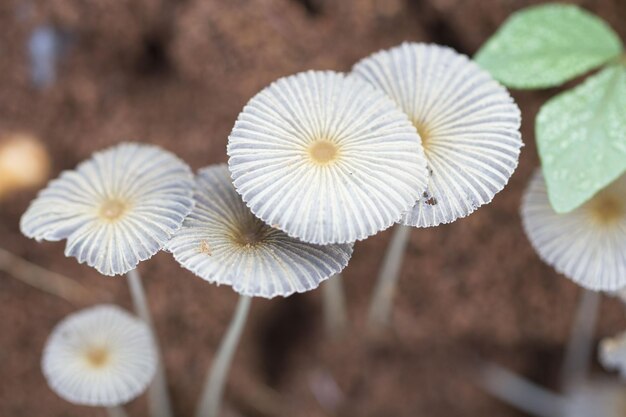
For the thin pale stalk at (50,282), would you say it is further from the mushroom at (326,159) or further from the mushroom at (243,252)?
the mushroom at (326,159)

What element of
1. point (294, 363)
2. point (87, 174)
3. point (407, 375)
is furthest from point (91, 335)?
point (407, 375)

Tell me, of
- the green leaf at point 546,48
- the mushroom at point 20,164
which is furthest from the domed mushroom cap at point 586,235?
the mushroom at point 20,164

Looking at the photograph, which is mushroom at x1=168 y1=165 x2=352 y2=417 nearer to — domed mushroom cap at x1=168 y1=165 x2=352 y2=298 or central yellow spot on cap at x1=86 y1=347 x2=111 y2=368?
domed mushroom cap at x1=168 y1=165 x2=352 y2=298

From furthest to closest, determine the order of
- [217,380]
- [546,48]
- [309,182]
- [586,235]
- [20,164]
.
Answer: [20,164] → [217,380] → [546,48] → [586,235] → [309,182]

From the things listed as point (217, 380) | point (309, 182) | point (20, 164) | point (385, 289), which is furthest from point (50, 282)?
point (309, 182)

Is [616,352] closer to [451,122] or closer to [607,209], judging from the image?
[607,209]

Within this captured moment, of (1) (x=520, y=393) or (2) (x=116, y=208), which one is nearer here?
(2) (x=116, y=208)
